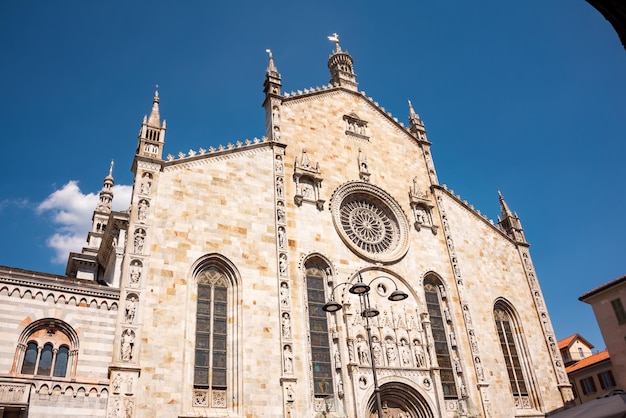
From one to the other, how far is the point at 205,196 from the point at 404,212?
11572mm

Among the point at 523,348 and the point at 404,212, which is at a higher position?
the point at 404,212

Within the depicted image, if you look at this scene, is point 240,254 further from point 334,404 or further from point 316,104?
point 316,104

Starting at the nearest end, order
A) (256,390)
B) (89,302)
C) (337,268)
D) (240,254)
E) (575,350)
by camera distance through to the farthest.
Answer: (89,302)
(256,390)
(240,254)
(337,268)
(575,350)

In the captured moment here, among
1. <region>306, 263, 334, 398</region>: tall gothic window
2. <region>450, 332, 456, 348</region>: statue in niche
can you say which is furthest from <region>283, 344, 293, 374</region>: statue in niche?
<region>450, 332, 456, 348</region>: statue in niche

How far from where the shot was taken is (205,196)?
23047mm

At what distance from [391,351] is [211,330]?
27.6ft

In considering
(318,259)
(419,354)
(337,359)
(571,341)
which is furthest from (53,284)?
(571,341)

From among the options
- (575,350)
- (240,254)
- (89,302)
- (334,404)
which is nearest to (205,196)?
(240,254)

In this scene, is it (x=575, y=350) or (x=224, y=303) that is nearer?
(x=224, y=303)

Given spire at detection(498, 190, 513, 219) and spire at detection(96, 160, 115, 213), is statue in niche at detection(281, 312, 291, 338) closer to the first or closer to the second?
spire at detection(498, 190, 513, 219)

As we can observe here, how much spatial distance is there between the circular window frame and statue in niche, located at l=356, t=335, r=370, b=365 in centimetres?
444

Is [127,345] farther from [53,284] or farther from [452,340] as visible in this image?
[452,340]

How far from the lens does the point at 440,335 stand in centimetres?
2598

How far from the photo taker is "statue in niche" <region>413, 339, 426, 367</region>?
24.0m
